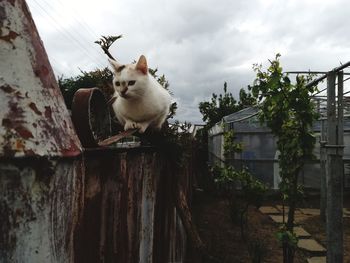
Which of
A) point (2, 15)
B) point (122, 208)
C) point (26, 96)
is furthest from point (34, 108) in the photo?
point (122, 208)

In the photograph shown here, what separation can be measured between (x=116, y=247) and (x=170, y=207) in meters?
1.38

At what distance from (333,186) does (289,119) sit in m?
0.97

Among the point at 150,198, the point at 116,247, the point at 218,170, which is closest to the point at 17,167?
the point at 116,247

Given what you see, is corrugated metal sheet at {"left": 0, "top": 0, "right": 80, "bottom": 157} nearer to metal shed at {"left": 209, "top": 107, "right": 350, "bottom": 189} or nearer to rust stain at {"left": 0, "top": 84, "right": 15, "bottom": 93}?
rust stain at {"left": 0, "top": 84, "right": 15, "bottom": 93}

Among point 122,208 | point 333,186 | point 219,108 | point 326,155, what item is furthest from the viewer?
point 219,108

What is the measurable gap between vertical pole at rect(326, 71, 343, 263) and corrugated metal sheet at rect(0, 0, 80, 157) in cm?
461

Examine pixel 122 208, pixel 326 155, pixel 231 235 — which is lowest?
Result: pixel 231 235

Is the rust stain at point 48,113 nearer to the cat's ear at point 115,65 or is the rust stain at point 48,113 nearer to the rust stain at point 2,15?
the rust stain at point 2,15

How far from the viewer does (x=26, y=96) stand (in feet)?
1.78

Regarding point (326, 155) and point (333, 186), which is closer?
point (333, 186)

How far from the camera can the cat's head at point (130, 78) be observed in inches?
92.0

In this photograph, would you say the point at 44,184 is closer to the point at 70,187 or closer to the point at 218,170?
the point at 70,187

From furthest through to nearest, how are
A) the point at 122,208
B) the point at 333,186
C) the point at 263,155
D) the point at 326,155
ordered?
the point at 263,155, the point at 326,155, the point at 333,186, the point at 122,208

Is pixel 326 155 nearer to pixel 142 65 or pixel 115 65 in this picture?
pixel 142 65
